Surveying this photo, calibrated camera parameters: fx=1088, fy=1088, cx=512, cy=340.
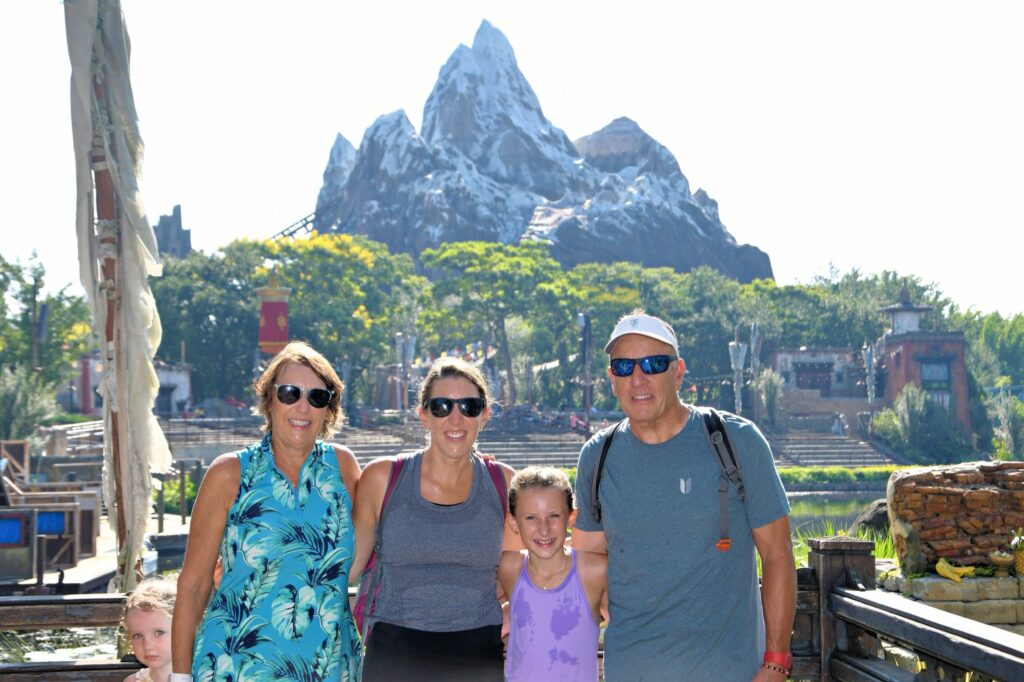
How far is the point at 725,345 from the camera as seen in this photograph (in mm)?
54656

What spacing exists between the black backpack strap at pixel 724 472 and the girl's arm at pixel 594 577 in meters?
0.37

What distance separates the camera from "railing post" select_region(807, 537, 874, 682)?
401cm

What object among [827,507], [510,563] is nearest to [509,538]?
[510,563]

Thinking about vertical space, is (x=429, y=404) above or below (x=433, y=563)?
above

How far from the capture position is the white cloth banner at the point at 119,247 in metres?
5.75

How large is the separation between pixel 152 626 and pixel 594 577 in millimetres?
1253

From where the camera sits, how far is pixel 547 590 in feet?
9.58

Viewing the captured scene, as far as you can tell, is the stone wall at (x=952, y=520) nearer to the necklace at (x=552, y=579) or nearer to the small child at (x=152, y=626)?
the necklace at (x=552, y=579)

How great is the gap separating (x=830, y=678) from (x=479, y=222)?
8300cm

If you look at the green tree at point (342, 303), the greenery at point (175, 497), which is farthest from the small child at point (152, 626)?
the green tree at point (342, 303)

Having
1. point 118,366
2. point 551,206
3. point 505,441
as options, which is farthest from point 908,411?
point 551,206

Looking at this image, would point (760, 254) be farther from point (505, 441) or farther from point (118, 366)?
point (118, 366)

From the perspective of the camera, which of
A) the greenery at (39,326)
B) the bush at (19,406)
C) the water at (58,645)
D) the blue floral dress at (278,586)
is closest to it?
the blue floral dress at (278,586)

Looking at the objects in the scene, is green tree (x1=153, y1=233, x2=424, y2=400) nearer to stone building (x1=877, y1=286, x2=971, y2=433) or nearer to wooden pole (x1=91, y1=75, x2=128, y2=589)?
stone building (x1=877, y1=286, x2=971, y2=433)
